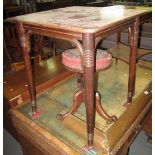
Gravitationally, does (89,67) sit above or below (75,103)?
above

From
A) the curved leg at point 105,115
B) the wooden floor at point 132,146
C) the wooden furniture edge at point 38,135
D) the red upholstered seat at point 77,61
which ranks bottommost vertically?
the wooden floor at point 132,146

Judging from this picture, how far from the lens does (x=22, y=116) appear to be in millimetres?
1494

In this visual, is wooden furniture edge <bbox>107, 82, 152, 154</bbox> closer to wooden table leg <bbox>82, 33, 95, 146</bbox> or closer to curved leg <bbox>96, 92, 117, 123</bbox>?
curved leg <bbox>96, 92, 117, 123</bbox>

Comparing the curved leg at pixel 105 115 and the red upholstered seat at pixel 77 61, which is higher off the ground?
the red upholstered seat at pixel 77 61

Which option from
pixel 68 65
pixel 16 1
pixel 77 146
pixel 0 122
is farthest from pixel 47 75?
pixel 16 1

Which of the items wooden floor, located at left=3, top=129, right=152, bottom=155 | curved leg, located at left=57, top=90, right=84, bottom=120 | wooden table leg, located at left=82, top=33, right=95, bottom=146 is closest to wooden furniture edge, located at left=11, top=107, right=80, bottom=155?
curved leg, located at left=57, top=90, right=84, bottom=120

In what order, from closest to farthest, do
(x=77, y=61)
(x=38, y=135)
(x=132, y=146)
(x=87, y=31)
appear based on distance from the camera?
(x=87, y=31) < (x=77, y=61) < (x=38, y=135) < (x=132, y=146)

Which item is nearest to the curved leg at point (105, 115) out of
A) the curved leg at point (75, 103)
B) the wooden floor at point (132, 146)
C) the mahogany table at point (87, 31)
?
the curved leg at point (75, 103)

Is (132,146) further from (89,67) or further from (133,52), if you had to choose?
(89,67)

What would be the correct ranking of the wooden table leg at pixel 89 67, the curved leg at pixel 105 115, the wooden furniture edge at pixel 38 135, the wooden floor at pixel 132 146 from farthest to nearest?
the wooden floor at pixel 132 146 < the curved leg at pixel 105 115 < the wooden furniture edge at pixel 38 135 < the wooden table leg at pixel 89 67

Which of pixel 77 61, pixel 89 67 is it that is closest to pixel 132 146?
pixel 77 61

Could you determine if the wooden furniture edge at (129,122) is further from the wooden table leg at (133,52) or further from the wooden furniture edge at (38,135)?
the wooden furniture edge at (38,135)

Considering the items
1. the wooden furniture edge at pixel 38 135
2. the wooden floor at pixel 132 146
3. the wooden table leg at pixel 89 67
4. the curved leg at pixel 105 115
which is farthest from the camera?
the wooden floor at pixel 132 146

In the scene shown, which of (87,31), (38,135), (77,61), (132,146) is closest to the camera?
(87,31)
